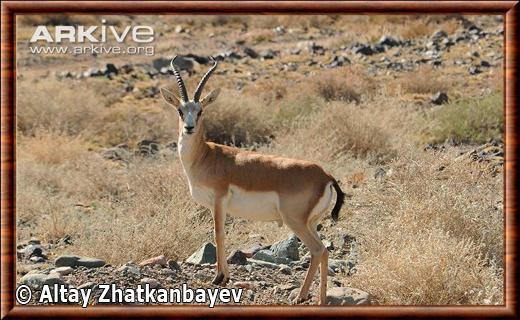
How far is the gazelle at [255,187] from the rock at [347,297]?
4.7 inches

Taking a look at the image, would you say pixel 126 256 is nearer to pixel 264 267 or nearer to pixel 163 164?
pixel 264 267

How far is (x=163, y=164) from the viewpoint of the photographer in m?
14.2

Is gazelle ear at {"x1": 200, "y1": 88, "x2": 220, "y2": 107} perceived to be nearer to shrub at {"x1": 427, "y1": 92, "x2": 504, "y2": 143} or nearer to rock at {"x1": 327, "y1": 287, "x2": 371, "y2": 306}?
rock at {"x1": 327, "y1": 287, "x2": 371, "y2": 306}

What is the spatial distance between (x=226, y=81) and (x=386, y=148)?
24.7 ft

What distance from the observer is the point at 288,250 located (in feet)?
33.8

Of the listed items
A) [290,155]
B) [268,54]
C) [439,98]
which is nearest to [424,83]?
[439,98]

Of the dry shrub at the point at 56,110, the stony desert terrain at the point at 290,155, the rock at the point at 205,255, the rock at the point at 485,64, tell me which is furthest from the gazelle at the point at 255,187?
the rock at the point at 485,64

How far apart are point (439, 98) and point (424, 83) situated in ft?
2.98

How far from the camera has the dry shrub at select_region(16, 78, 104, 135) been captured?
749 inches

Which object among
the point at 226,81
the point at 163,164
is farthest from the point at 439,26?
the point at 163,164

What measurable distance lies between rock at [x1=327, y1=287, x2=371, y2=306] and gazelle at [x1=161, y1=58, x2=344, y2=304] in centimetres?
12

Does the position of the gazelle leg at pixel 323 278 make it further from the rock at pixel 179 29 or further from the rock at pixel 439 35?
the rock at pixel 179 29

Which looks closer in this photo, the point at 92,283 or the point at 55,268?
the point at 92,283

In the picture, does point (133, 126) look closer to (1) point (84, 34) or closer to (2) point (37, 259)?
(2) point (37, 259)
